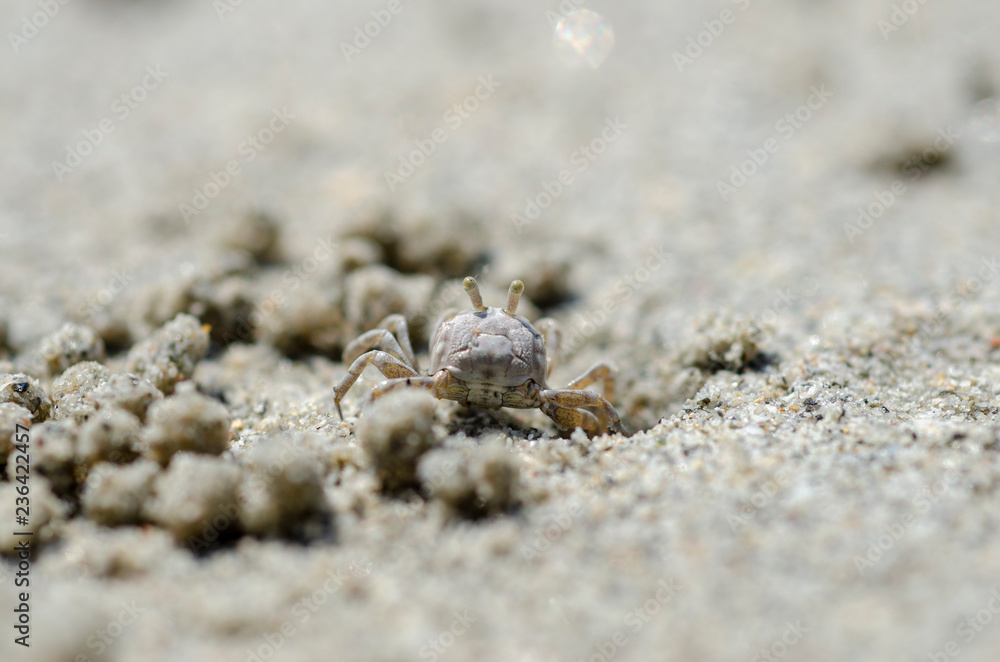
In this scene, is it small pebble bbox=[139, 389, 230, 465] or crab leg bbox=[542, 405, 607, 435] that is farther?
crab leg bbox=[542, 405, 607, 435]

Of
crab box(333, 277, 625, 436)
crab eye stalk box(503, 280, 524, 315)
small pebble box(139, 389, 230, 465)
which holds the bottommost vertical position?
small pebble box(139, 389, 230, 465)

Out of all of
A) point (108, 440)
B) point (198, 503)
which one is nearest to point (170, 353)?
point (108, 440)

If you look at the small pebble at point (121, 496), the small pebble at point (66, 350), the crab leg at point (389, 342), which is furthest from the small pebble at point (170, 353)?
the small pebble at point (121, 496)

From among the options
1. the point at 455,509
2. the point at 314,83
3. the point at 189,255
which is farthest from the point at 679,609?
the point at 314,83

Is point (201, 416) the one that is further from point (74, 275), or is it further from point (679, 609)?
point (74, 275)

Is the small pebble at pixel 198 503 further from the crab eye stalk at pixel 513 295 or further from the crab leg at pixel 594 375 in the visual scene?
the crab leg at pixel 594 375

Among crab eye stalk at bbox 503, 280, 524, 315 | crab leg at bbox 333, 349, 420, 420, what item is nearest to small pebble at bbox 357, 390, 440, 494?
crab leg at bbox 333, 349, 420, 420

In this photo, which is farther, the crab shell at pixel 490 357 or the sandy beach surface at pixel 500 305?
the crab shell at pixel 490 357

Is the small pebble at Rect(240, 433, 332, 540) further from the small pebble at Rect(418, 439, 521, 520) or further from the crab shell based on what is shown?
the crab shell
